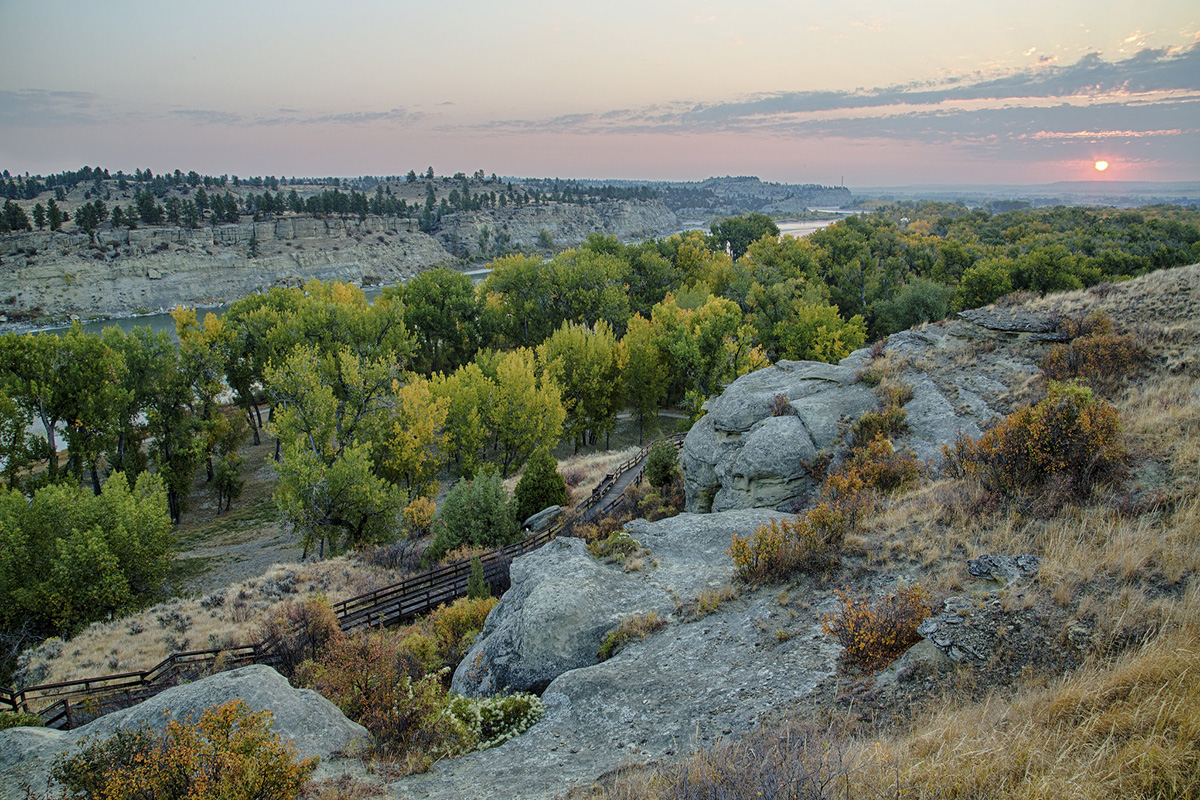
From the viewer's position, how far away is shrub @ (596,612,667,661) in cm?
1027

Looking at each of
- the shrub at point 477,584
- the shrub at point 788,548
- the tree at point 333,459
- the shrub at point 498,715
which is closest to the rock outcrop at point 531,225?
the tree at point 333,459

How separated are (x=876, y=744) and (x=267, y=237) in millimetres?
128023

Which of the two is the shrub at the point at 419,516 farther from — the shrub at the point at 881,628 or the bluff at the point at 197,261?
the bluff at the point at 197,261

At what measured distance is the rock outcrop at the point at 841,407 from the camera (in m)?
17.1

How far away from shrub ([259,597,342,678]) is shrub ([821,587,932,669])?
43.1ft

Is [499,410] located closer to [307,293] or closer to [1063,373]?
[1063,373]

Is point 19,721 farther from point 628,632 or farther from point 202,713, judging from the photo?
point 628,632

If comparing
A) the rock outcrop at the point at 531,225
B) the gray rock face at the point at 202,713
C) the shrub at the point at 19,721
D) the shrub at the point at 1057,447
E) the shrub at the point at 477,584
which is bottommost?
the shrub at the point at 477,584

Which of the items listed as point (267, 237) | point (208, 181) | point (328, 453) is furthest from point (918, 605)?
point (208, 181)

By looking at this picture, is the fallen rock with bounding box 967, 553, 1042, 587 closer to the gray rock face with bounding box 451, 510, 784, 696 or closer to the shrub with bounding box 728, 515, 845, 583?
the shrub with bounding box 728, 515, 845, 583

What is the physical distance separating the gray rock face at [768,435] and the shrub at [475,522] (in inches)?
309

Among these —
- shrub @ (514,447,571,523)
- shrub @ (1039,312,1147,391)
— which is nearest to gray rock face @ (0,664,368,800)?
shrub @ (514,447,571,523)

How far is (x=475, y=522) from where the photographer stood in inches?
959

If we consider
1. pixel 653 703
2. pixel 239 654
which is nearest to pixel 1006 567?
pixel 653 703
